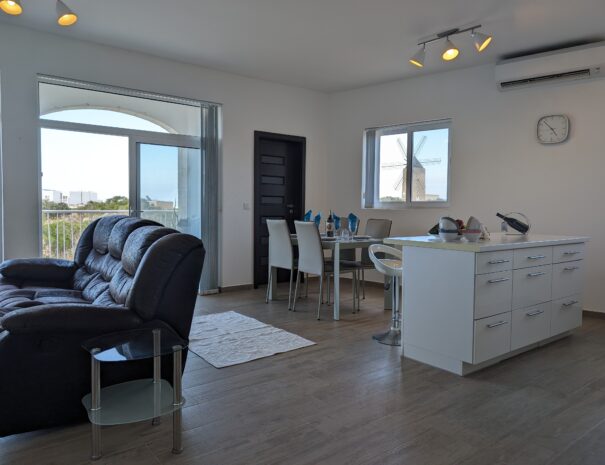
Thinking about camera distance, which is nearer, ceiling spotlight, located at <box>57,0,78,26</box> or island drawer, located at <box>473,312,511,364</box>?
island drawer, located at <box>473,312,511,364</box>

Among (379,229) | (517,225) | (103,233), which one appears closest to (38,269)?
(103,233)

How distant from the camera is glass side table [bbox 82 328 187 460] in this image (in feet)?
6.32

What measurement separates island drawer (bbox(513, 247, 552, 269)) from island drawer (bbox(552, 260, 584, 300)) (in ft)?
0.53

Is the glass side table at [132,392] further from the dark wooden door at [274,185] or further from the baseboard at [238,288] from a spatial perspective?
the dark wooden door at [274,185]

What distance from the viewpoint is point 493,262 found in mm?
2885

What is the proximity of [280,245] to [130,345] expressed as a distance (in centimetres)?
297

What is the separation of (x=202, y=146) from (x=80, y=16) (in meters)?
1.88

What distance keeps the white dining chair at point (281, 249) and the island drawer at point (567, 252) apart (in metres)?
2.40

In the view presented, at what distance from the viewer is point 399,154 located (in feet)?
19.8

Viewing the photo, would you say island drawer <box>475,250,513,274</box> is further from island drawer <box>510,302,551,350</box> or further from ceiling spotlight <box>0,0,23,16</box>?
ceiling spotlight <box>0,0,23,16</box>

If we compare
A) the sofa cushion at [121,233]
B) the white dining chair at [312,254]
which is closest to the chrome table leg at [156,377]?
the sofa cushion at [121,233]

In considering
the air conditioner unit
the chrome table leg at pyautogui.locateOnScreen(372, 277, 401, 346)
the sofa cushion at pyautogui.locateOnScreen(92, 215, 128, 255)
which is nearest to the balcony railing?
the sofa cushion at pyautogui.locateOnScreen(92, 215, 128, 255)

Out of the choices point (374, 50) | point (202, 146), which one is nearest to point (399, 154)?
point (374, 50)

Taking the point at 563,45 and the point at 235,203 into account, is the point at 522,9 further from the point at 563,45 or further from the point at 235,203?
the point at 235,203
